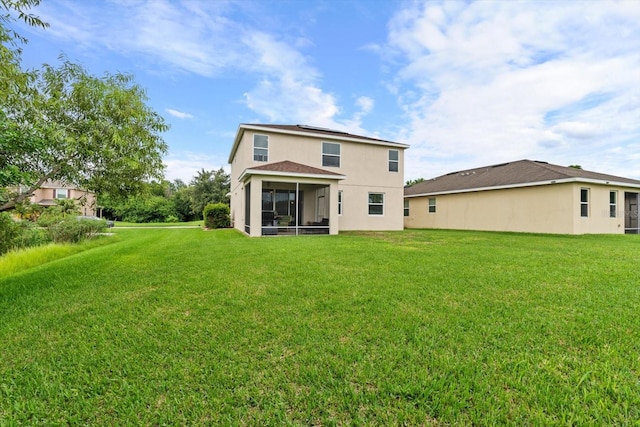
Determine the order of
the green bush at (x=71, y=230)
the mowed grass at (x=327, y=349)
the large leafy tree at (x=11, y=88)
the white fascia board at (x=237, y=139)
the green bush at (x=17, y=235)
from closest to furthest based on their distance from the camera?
the mowed grass at (x=327, y=349) < the large leafy tree at (x=11, y=88) < the green bush at (x=17, y=235) < the green bush at (x=71, y=230) < the white fascia board at (x=237, y=139)

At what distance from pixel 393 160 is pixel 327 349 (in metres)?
16.0

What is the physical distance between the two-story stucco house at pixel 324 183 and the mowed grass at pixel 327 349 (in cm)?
917

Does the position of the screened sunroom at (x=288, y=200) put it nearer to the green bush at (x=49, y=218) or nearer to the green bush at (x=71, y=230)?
the green bush at (x=71, y=230)

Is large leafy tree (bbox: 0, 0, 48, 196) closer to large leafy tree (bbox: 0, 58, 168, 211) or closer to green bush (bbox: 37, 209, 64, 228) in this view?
large leafy tree (bbox: 0, 58, 168, 211)

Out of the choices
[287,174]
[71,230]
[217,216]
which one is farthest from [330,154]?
[71,230]

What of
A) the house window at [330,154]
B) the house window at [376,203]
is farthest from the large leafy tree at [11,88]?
the house window at [376,203]

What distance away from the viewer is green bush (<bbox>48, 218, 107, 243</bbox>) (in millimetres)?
14773

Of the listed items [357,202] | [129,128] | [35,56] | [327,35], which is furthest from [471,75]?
[35,56]

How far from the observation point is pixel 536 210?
51.8 ft

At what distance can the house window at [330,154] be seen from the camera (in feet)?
54.1

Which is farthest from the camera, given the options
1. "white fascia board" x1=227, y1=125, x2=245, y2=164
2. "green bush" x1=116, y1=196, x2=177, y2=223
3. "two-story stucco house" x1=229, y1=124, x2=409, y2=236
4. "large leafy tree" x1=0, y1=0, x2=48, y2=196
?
"green bush" x1=116, y1=196, x2=177, y2=223

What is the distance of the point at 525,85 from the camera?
15172 millimetres

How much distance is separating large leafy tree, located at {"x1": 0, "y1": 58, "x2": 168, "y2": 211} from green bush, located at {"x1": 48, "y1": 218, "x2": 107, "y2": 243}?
10.8 meters

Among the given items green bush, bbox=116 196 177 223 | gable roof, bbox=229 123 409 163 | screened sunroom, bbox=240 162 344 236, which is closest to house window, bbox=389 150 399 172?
gable roof, bbox=229 123 409 163
